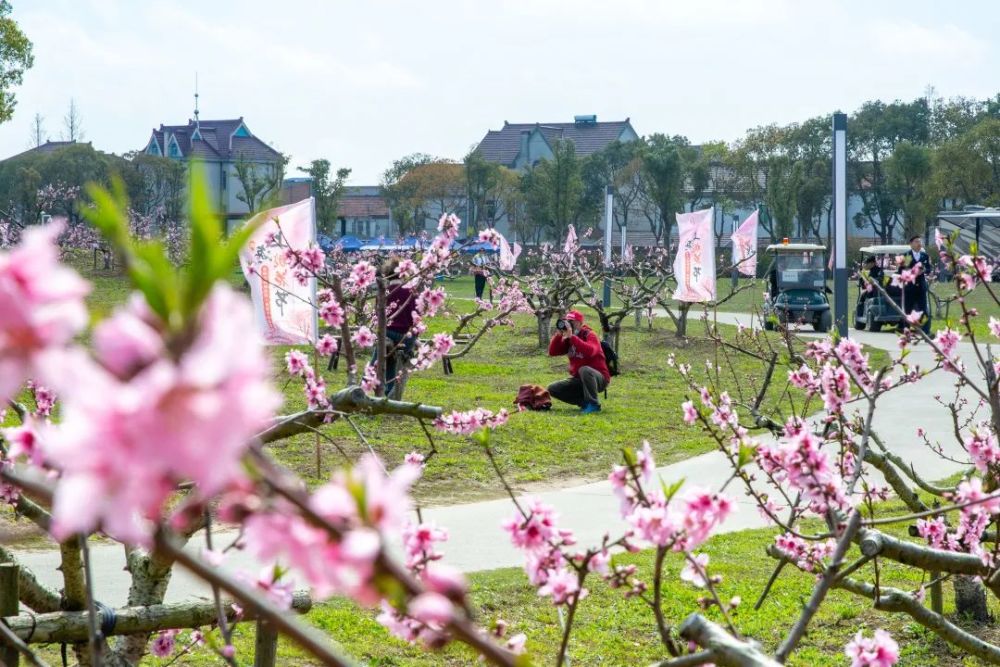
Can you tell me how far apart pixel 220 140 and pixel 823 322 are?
59007 millimetres

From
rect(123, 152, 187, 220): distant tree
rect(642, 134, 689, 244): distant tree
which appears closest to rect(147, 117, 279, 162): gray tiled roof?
rect(123, 152, 187, 220): distant tree

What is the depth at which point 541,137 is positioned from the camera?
8381cm

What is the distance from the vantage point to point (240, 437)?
518 millimetres

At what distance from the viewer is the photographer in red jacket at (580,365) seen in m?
14.3

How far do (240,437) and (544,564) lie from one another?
1.70m

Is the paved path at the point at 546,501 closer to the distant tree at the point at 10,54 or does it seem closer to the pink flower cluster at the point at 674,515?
the pink flower cluster at the point at 674,515

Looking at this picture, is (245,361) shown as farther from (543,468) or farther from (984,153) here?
(984,153)

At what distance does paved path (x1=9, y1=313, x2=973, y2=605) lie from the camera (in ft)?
22.2

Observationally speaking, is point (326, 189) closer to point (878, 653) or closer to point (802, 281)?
point (802, 281)

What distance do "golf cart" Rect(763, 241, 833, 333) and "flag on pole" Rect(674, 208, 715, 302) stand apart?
7344 millimetres

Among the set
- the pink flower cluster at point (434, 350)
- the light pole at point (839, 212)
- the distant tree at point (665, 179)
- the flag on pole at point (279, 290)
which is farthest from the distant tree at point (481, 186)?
the flag on pole at point (279, 290)

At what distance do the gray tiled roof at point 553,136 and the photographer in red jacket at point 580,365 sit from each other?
69.6 meters

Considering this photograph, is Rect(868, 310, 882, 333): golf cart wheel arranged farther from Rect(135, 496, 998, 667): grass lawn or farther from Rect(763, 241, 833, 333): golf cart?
Rect(135, 496, 998, 667): grass lawn

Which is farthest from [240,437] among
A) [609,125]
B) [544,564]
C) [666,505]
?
[609,125]
